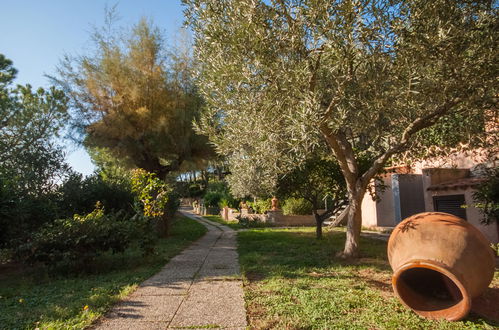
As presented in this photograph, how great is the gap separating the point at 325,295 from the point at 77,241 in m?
4.91

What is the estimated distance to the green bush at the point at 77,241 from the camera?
6613 millimetres

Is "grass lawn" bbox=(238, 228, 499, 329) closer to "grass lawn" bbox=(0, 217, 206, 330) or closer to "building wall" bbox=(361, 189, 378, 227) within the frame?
"grass lawn" bbox=(0, 217, 206, 330)

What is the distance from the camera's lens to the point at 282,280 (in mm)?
5785

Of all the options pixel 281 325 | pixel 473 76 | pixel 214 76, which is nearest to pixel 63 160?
pixel 214 76

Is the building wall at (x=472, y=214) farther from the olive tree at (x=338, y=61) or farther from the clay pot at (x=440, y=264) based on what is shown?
the clay pot at (x=440, y=264)

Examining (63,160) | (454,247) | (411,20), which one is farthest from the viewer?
(63,160)

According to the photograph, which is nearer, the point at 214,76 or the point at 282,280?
the point at 282,280

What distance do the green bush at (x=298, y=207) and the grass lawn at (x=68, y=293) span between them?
41.5ft

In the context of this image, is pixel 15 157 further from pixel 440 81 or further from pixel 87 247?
pixel 440 81

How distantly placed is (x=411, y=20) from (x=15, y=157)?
11.0 meters

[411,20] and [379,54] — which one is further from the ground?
[411,20]

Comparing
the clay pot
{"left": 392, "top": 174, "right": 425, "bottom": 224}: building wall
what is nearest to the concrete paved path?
the clay pot

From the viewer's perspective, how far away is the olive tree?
561 centimetres

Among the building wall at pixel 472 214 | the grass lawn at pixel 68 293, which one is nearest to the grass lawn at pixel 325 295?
the grass lawn at pixel 68 293
